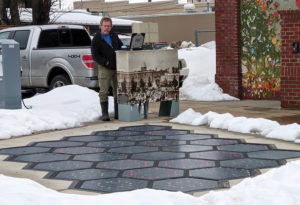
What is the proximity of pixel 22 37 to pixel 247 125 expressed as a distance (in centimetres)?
784

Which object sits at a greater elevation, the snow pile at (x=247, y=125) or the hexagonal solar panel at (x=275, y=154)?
the snow pile at (x=247, y=125)

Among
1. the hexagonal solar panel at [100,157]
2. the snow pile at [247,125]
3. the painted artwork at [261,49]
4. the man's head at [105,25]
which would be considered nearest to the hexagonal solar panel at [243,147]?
the snow pile at [247,125]

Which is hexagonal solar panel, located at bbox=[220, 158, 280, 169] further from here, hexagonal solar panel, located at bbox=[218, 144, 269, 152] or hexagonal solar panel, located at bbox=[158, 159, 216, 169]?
hexagonal solar panel, located at bbox=[218, 144, 269, 152]

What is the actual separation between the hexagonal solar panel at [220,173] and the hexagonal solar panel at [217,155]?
0.66 meters

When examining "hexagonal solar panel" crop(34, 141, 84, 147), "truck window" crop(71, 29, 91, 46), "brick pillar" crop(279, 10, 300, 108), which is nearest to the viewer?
"hexagonal solar panel" crop(34, 141, 84, 147)

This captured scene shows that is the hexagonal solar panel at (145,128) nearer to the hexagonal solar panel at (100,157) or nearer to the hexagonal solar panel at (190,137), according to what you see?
the hexagonal solar panel at (190,137)

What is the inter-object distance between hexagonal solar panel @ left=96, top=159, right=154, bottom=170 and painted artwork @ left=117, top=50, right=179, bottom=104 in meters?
3.57

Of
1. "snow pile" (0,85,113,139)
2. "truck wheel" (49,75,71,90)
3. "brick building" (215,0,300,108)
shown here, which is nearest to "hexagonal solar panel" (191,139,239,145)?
"snow pile" (0,85,113,139)

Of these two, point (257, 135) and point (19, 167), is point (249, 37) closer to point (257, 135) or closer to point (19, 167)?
point (257, 135)

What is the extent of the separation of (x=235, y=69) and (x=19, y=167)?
871 cm

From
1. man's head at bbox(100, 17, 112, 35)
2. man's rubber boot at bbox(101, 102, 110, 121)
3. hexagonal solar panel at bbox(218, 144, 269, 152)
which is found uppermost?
man's head at bbox(100, 17, 112, 35)

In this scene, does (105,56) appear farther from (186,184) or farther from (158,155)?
(186,184)

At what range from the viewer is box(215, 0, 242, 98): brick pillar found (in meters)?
15.1

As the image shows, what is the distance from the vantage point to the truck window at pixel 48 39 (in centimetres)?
1514
